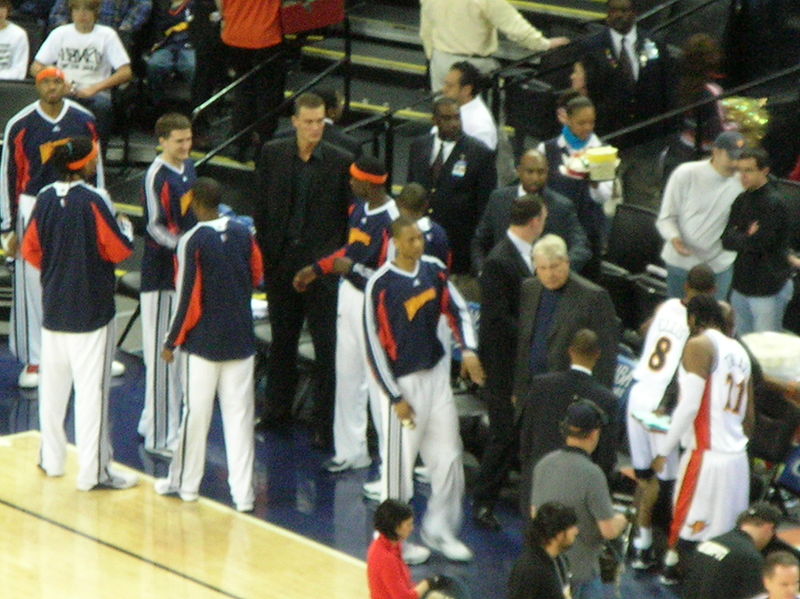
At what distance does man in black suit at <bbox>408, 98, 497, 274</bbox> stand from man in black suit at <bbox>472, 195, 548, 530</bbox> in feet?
4.61

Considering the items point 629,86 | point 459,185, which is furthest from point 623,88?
point 459,185

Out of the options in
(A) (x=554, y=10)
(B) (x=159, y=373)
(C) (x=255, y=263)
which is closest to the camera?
(C) (x=255, y=263)

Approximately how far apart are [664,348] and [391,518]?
2.02m

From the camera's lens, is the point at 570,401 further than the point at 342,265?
No

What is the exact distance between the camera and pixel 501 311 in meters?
9.53

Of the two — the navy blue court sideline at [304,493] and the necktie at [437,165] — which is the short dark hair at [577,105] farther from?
the navy blue court sideline at [304,493]

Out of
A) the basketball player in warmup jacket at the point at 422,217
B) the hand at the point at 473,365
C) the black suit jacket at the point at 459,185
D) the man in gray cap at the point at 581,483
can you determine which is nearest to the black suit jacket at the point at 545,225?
the basketball player in warmup jacket at the point at 422,217

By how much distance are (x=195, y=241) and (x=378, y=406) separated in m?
1.56

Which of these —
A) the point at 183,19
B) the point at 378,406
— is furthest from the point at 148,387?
the point at 183,19

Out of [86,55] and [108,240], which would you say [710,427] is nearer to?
[108,240]

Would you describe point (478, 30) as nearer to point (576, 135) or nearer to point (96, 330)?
point (576, 135)

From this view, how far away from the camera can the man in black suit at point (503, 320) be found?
31.2 feet

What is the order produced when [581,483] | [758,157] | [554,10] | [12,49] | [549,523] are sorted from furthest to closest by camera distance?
[554,10] < [12,49] < [758,157] < [581,483] < [549,523]

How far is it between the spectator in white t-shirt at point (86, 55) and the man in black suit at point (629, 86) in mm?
3588
